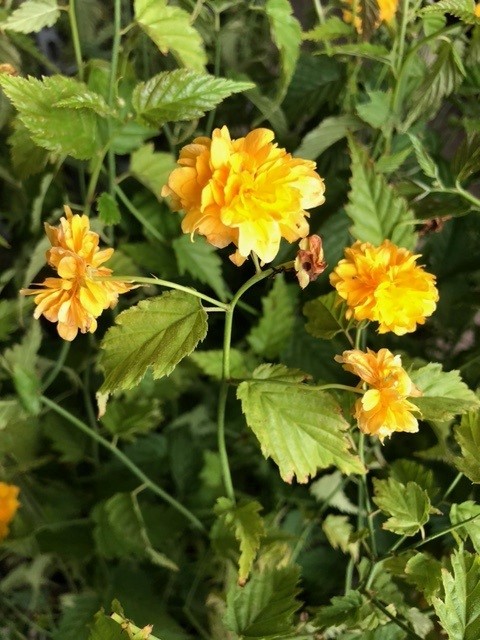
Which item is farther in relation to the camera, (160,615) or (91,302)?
(160,615)

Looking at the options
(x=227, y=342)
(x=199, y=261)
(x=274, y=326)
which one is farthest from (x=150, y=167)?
(x=227, y=342)

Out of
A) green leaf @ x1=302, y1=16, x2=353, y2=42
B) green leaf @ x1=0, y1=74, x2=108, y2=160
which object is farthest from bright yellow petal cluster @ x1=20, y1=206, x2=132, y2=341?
green leaf @ x1=302, y1=16, x2=353, y2=42

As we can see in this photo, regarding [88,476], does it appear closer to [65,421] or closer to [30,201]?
[65,421]

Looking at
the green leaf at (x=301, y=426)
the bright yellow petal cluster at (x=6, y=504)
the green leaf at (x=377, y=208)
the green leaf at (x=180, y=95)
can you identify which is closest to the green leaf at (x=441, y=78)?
the green leaf at (x=377, y=208)

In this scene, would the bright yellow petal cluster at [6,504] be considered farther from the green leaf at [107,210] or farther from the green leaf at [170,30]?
the green leaf at [170,30]

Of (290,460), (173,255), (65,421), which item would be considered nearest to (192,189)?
(290,460)

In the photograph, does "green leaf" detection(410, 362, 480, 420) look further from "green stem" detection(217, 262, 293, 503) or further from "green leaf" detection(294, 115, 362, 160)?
"green leaf" detection(294, 115, 362, 160)
